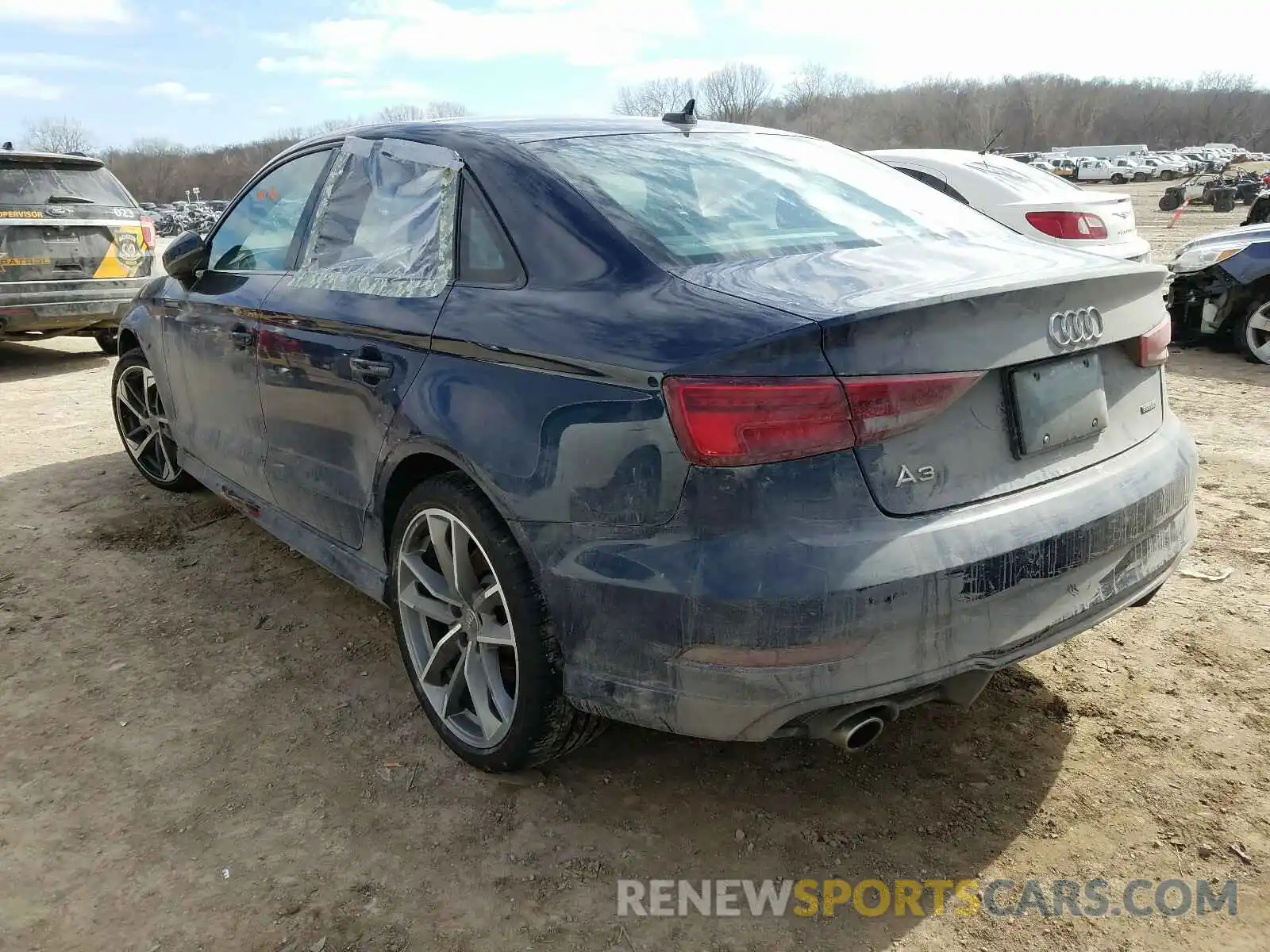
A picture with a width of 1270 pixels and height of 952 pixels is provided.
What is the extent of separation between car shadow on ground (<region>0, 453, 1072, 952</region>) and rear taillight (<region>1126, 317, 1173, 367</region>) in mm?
1038

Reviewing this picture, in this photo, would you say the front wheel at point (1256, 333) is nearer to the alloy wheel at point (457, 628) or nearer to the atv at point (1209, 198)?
the alloy wheel at point (457, 628)

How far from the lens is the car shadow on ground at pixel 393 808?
2109mm

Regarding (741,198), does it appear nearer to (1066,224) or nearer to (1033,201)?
(1033,201)

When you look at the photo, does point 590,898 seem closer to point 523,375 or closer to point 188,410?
point 523,375

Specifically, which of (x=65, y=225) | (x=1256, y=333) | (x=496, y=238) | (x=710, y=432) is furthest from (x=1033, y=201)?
(x=65, y=225)

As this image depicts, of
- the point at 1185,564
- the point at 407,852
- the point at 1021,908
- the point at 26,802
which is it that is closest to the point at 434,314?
the point at 407,852

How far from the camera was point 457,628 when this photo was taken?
101 inches

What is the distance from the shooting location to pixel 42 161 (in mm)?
8180

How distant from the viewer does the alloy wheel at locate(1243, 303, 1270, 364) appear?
7.20 metres

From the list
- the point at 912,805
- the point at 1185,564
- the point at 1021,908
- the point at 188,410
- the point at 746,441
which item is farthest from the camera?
the point at 188,410

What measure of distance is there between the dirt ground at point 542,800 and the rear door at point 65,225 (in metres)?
5.52

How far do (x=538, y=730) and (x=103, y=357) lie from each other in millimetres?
8845

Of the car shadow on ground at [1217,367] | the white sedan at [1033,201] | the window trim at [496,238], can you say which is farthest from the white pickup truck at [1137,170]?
the window trim at [496,238]

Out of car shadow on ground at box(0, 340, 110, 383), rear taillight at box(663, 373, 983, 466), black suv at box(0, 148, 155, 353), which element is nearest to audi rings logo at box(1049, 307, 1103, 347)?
rear taillight at box(663, 373, 983, 466)
